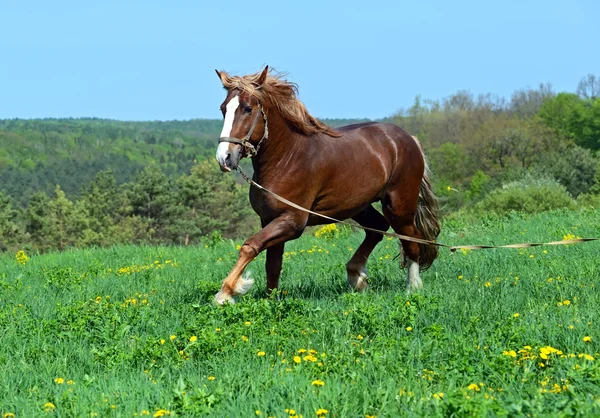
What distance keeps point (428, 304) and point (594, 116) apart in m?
90.6

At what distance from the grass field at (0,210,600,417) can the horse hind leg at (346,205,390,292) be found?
28 centimetres

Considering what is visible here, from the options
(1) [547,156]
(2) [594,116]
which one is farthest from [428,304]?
(2) [594,116]

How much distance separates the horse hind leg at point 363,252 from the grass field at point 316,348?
0.28 m

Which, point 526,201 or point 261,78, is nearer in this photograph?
point 261,78

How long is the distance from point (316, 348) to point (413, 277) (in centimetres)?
336

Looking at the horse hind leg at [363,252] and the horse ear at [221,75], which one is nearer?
the horse ear at [221,75]

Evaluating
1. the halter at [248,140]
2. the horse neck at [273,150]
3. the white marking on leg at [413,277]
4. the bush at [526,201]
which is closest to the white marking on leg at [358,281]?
the white marking on leg at [413,277]

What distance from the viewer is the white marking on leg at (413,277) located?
8.41 m

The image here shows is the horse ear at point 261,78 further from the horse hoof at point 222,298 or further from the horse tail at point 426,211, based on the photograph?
the horse tail at point 426,211

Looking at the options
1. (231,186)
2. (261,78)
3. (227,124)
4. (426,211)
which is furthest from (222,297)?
(231,186)

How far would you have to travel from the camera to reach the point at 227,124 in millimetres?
6871

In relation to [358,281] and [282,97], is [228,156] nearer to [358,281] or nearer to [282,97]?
[282,97]

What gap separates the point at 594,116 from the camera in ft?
295

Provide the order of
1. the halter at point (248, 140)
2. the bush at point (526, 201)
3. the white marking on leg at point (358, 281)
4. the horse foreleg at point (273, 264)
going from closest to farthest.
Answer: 1. the halter at point (248, 140)
2. the horse foreleg at point (273, 264)
3. the white marking on leg at point (358, 281)
4. the bush at point (526, 201)
